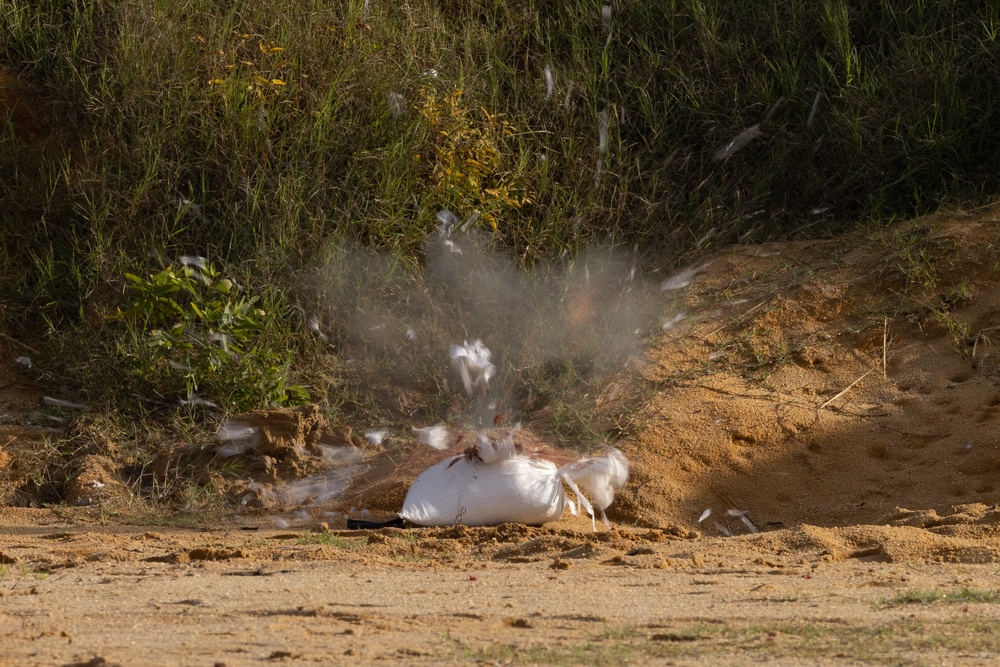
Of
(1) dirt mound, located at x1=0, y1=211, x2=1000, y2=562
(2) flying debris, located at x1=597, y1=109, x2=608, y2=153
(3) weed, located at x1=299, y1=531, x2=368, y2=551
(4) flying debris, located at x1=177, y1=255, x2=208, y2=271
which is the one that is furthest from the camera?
(2) flying debris, located at x1=597, y1=109, x2=608, y2=153

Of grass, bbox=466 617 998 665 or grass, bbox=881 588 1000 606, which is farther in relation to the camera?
grass, bbox=881 588 1000 606

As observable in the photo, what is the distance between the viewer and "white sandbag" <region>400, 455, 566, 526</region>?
3906 mm

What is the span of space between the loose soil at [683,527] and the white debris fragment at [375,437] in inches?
→ 1.2

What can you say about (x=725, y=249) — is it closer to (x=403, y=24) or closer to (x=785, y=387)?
(x=785, y=387)

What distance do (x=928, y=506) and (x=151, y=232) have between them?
3.19m

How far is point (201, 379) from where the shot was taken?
15.6 ft

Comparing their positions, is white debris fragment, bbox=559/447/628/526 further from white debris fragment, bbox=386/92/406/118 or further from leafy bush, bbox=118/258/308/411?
white debris fragment, bbox=386/92/406/118

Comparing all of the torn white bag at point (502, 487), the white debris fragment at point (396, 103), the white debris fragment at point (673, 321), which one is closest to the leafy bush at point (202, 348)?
the torn white bag at point (502, 487)

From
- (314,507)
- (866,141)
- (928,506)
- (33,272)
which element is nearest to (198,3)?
(33,272)

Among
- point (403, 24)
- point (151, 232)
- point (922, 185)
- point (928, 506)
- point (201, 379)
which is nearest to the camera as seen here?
point (928, 506)

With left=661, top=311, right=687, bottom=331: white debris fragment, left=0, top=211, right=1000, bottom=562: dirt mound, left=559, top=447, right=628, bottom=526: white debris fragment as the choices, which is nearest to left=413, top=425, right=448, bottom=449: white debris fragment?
left=0, top=211, right=1000, bottom=562: dirt mound

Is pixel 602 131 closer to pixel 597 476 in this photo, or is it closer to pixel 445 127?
pixel 445 127

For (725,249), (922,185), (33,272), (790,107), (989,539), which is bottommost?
(989,539)

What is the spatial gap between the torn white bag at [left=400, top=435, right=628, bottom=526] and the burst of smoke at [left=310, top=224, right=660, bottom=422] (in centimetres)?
80
